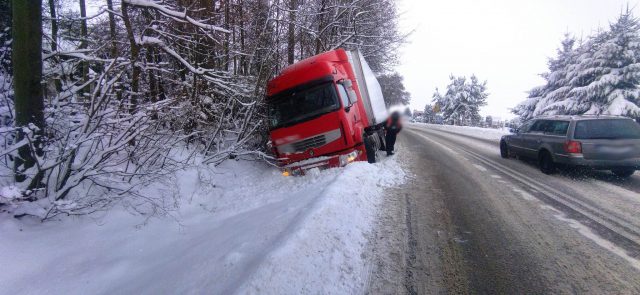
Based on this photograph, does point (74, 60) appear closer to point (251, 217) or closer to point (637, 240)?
point (251, 217)

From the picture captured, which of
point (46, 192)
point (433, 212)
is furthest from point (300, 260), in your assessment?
point (46, 192)

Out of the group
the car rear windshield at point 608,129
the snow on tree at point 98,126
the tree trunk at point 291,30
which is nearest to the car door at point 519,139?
the car rear windshield at point 608,129

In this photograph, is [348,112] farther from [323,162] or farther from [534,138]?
[534,138]

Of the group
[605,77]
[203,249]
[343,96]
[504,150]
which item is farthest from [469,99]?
[203,249]

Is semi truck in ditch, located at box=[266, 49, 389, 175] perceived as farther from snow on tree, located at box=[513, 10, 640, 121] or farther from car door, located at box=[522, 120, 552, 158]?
snow on tree, located at box=[513, 10, 640, 121]

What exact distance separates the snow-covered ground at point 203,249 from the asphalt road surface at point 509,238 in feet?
1.42

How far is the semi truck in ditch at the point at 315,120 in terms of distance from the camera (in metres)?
8.02

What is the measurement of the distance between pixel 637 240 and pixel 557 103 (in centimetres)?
2407

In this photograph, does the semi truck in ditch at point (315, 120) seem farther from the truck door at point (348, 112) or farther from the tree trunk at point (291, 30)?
the tree trunk at point (291, 30)

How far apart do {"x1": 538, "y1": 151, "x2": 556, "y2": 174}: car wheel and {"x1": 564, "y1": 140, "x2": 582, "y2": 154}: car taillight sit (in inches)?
26.8

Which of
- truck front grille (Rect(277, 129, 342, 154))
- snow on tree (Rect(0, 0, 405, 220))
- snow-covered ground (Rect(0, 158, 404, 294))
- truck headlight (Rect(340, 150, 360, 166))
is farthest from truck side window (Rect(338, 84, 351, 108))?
snow on tree (Rect(0, 0, 405, 220))

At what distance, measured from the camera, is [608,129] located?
766 cm

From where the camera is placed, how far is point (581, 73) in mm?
22516

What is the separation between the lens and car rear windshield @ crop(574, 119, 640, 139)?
7.55 m
